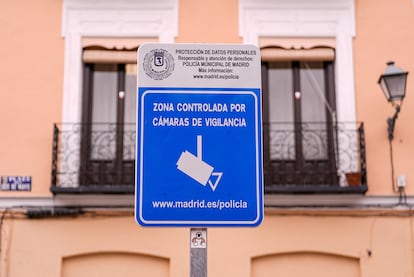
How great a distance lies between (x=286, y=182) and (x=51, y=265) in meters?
3.51

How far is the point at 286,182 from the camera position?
7.95 meters

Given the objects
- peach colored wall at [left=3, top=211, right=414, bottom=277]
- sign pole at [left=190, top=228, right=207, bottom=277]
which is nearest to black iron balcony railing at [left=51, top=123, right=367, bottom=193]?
peach colored wall at [left=3, top=211, right=414, bottom=277]

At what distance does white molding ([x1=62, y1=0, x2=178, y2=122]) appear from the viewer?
27.3 ft

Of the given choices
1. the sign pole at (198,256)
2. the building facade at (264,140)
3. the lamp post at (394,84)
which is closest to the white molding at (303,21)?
the building facade at (264,140)

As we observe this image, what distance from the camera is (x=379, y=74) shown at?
8.22 meters

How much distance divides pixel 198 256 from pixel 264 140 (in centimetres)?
532

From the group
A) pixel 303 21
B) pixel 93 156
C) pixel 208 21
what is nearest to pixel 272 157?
pixel 303 21

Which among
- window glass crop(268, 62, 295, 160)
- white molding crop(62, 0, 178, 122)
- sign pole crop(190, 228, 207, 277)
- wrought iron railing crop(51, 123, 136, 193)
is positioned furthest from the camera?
white molding crop(62, 0, 178, 122)

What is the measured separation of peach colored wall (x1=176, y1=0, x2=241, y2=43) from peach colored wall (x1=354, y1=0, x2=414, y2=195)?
6.16ft

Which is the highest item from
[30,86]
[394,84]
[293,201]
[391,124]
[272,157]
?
[30,86]

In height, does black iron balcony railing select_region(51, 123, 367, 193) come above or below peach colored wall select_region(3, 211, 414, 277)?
above

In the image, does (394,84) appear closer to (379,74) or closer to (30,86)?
(379,74)

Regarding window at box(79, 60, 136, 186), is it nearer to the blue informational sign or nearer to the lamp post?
the lamp post

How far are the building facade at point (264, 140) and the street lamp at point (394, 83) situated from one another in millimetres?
389
